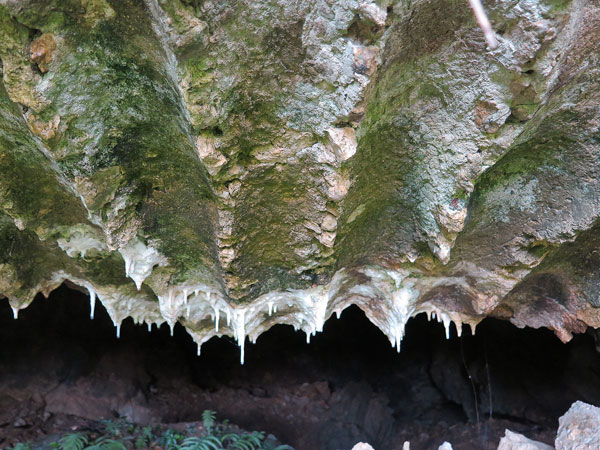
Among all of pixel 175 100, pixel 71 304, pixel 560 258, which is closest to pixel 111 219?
pixel 175 100

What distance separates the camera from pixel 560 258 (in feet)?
10.3

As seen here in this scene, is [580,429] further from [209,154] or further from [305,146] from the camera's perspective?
[209,154]

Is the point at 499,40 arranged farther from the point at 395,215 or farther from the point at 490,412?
the point at 490,412

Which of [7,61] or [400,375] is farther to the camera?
[400,375]

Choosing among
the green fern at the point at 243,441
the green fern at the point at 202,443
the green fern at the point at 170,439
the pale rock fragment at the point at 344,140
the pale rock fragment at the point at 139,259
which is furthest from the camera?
the green fern at the point at 243,441

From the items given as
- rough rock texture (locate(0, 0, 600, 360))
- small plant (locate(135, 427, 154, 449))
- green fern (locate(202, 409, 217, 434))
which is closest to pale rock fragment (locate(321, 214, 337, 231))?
rough rock texture (locate(0, 0, 600, 360))

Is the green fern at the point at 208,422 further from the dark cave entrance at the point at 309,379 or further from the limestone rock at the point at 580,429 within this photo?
the limestone rock at the point at 580,429

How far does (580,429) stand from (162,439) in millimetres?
4302

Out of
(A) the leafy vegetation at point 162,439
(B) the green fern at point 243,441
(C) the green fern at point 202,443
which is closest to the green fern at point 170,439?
(A) the leafy vegetation at point 162,439

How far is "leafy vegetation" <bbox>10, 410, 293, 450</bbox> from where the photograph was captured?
→ 4.43 m

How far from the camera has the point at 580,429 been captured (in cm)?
233

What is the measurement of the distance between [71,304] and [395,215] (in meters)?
4.97

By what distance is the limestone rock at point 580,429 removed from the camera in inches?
88.3

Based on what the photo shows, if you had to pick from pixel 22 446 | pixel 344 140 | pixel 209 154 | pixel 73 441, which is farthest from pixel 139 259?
pixel 22 446
